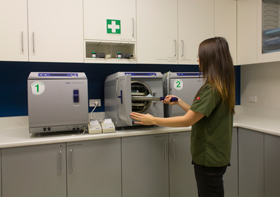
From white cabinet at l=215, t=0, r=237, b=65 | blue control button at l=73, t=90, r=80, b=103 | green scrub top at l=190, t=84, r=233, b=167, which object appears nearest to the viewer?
green scrub top at l=190, t=84, r=233, b=167

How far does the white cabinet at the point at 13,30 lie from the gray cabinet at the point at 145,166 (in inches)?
48.2

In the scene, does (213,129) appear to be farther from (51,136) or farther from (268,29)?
(268,29)

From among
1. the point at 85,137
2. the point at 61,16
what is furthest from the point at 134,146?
the point at 61,16

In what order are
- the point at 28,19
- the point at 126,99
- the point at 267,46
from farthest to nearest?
the point at 267,46, the point at 28,19, the point at 126,99

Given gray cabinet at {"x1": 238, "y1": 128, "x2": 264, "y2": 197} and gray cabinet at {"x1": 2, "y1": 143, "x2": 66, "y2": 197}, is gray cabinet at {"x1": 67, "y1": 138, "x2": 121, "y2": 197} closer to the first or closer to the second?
gray cabinet at {"x1": 2, "y1": 143, "x2": 66, "y2": 197}

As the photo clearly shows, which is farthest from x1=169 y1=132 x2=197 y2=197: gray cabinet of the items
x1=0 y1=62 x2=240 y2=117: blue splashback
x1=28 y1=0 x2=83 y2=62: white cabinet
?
x1=28 y1=0 x2=83 y2=62: white cabinet

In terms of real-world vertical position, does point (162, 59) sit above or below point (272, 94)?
above

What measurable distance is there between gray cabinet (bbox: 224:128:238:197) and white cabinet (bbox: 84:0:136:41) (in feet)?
4.84

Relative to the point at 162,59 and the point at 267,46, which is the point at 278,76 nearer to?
the point at 267,46

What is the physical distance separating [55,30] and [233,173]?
2.25 meters

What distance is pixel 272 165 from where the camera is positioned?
1945mm

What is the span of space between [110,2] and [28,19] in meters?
0.78

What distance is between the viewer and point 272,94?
269 centimetres

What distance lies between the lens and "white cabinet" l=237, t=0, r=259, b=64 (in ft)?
8.24
